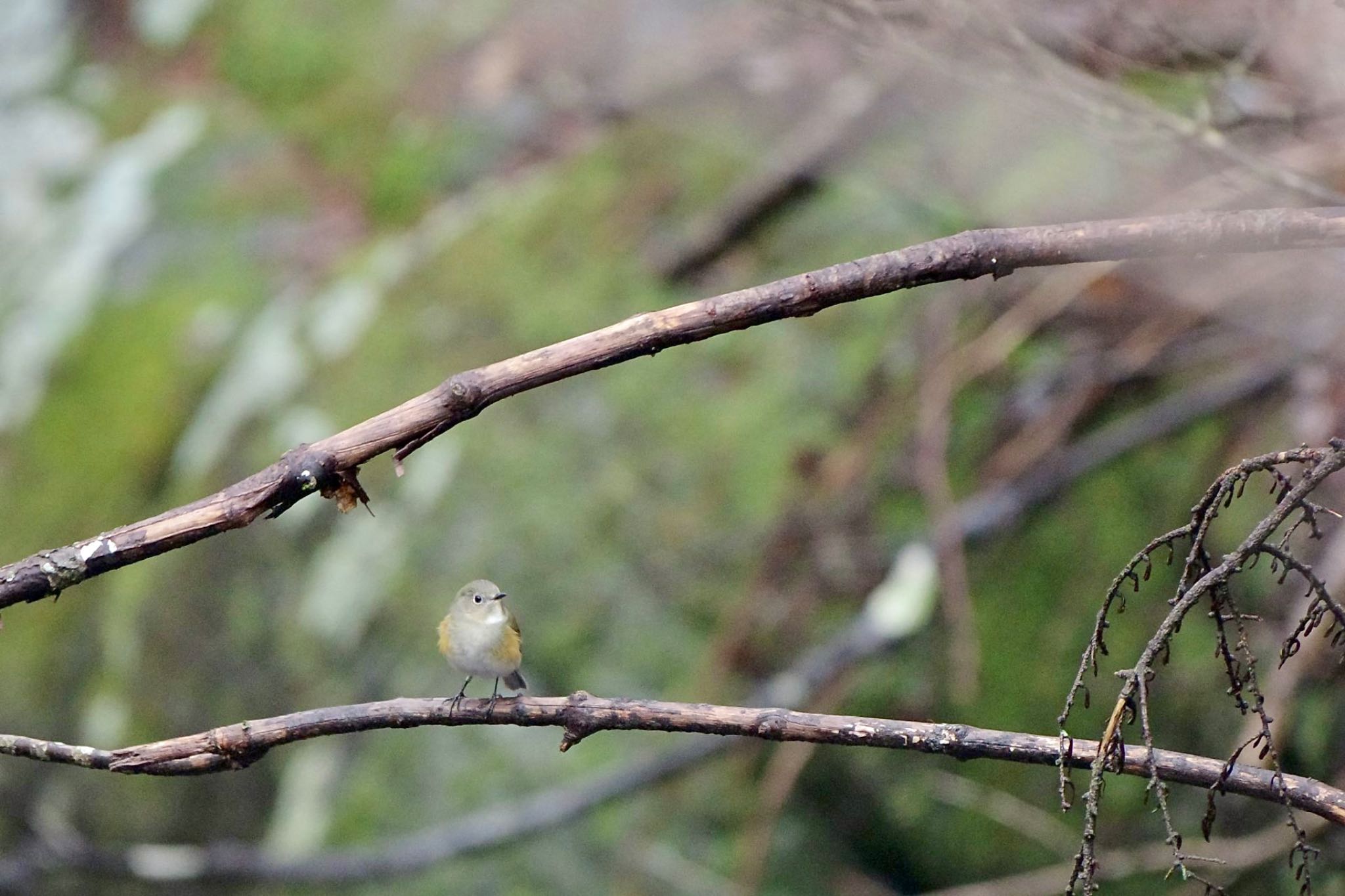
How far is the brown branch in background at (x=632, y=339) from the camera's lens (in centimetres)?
200

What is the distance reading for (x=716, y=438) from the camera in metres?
4.89

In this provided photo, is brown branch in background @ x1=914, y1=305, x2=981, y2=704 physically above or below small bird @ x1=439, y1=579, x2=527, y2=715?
above

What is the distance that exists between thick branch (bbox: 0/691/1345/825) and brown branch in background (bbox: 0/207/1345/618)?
0.36m

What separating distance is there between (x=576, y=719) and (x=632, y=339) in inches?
25.6

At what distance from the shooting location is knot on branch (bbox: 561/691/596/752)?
7.00ft

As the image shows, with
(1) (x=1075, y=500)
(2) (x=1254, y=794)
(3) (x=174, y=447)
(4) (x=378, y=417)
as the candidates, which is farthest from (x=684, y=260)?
(2) (x=1254, y=794)

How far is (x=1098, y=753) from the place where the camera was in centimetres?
174

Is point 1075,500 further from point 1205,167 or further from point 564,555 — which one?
point 564,555

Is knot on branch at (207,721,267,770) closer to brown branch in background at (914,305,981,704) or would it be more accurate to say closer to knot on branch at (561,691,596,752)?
knot on branch at (561,691,596,752)

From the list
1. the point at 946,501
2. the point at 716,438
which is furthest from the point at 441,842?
the point at 946,501

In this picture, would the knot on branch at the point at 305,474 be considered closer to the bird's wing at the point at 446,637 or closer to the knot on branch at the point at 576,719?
the knot on branch at the point at 576,719

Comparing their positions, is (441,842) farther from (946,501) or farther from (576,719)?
(576,719)

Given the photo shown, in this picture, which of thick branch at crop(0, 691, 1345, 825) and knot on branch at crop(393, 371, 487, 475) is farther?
knot on branch at crop(393, 371, 487, 475)

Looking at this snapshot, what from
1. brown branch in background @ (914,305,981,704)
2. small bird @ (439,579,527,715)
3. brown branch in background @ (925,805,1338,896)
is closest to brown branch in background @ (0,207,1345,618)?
small bird @ (439,579,527,715)
